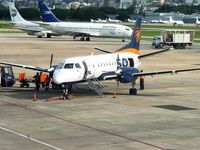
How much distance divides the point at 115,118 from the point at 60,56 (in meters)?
46.0

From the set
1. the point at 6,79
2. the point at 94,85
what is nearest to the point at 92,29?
the point at 6,79

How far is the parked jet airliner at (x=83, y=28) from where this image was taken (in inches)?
4525

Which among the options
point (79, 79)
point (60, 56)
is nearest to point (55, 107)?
point (79, 79)

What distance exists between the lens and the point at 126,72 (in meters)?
41.6

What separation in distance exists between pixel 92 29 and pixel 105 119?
8448 cm

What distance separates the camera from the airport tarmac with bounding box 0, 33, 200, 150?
26.3m

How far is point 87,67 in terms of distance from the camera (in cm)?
4053

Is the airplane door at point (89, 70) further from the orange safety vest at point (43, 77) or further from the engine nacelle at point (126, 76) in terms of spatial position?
→ the orange safety vest at point (43, 77)

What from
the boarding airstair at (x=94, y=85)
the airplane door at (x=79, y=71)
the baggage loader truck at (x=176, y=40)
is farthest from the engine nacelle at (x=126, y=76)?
the baggage loader truck at (x=176, y=40)

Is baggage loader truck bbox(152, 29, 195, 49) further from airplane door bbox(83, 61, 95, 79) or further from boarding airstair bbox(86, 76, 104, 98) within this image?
airplane door bbox(83, 61, 95, 79)

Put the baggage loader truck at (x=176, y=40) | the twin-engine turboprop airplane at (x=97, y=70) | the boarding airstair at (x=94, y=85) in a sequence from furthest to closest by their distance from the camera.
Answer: the baggage loader truck at (x=176, y=40)
the boarding airstair at (x=94, y=85)
the twin-engine turboprop airplane at (x=97, y=70)

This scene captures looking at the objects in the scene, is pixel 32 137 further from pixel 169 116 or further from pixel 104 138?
pixel 169 116

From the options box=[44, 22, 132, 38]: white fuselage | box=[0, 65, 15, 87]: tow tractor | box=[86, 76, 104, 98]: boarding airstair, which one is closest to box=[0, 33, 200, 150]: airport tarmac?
box=[86, 76, 104, 98]: boarding airstair

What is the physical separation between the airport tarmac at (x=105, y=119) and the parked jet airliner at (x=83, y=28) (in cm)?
6363
